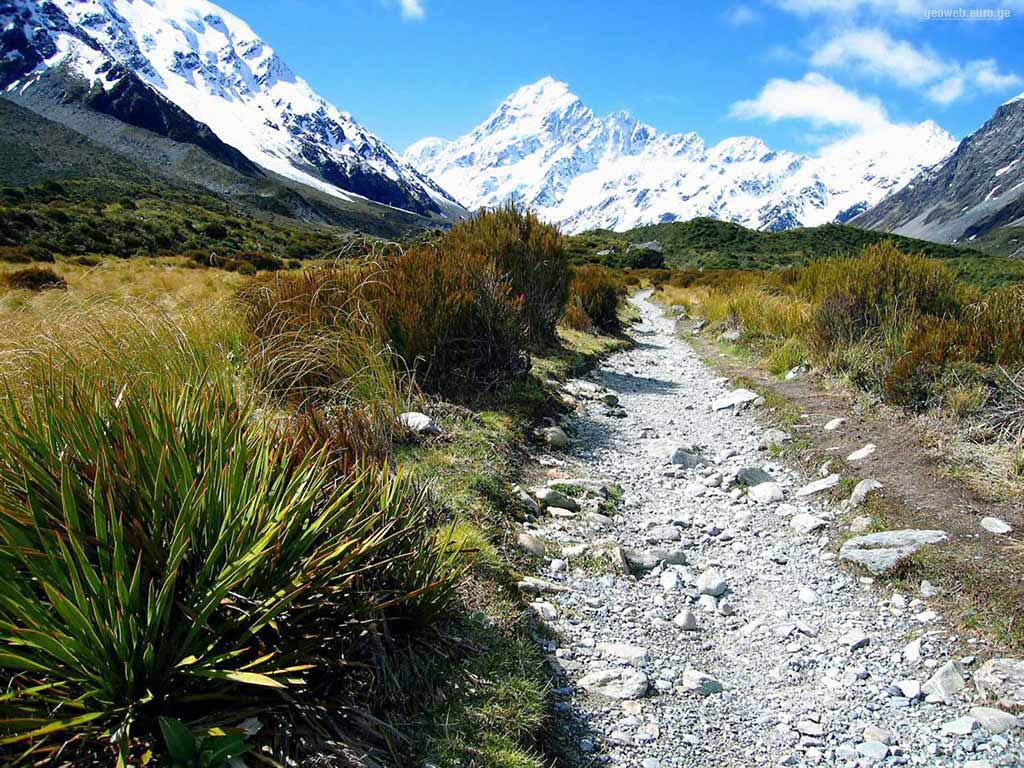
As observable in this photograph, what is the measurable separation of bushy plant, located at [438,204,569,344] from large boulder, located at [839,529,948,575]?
222 inches

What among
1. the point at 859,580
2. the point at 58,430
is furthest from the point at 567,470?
the point at 58,430

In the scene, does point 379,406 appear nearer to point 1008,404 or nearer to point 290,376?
point 290,376

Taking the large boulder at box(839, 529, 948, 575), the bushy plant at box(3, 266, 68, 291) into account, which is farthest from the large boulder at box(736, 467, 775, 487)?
the bushy plant at box(3, 266, 68, 291)

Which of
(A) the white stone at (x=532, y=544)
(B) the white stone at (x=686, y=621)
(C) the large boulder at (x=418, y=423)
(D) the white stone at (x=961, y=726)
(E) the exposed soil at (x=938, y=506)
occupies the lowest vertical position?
(B) the white stone at (x=686, y=621)

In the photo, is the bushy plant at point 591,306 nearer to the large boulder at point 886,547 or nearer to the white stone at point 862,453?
the white stone at point 862,453

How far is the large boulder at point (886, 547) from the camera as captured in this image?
3.53 meters

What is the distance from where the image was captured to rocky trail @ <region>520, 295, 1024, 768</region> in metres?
2.46

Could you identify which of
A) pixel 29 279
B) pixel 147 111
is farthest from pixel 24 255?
pixel 147 111

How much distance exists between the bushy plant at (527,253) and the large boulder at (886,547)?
18.5 ft

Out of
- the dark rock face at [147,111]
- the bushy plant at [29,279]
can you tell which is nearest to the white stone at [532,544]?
the bushy plant at [29,279]

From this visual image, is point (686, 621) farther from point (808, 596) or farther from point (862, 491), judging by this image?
point (862, 491)

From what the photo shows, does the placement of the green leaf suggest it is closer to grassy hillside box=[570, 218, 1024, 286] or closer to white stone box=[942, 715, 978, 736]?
white stone box=[942, 715, 978, 736]

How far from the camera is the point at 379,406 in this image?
4.09 m

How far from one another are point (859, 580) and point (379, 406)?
128 inches
